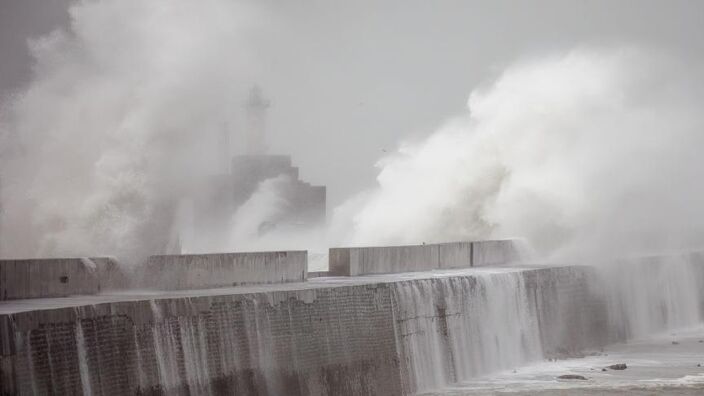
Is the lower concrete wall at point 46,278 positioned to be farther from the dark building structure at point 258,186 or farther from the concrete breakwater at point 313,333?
the dark building structure at point 258,186

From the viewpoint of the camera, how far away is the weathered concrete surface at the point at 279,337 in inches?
420

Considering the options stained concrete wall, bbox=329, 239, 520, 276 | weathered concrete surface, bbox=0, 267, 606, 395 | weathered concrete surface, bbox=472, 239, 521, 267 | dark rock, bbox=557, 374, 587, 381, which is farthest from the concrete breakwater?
weathered concrete surface, bbox=472, 239, 521, 267

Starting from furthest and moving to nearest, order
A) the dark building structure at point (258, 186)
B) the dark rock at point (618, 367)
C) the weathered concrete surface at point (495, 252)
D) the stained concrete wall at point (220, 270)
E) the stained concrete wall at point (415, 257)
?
the dark building structure at point (258, 186), the weathered concrete surface at point (495, 252), the stained concrete wall at point (415, 257), the dark rock at point (618, 367), the stained concrete wall at point (220, 270)

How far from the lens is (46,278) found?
13445mm

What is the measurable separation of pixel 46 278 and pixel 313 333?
3089 millimetres

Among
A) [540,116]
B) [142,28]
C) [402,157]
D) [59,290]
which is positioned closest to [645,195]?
[540,116]

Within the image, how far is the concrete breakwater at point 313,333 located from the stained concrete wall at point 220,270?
1.31ft

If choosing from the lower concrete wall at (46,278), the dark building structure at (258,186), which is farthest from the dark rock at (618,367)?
the dark building structure at (258,186)

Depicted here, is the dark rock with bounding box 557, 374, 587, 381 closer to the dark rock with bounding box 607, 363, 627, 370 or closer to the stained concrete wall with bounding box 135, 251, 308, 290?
the dark rock with bounding box 607, 363, 627, 370

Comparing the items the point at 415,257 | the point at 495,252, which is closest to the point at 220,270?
the point at 415,257

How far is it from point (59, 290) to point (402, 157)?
21.6m

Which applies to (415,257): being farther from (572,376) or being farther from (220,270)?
(220,270)

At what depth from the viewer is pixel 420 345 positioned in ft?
54.4

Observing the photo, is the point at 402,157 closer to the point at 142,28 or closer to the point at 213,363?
the point at 142,28
